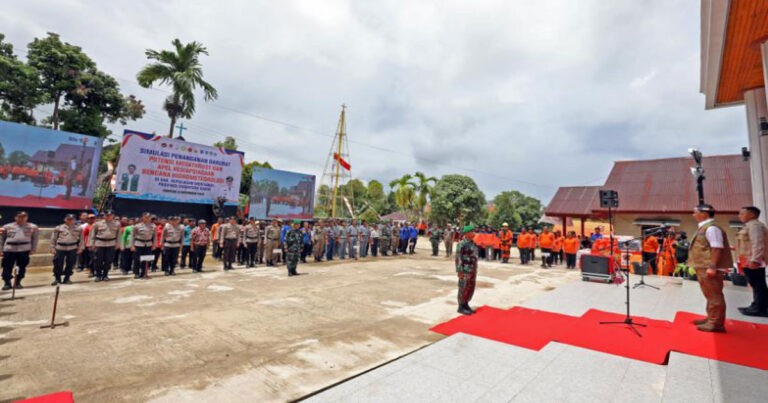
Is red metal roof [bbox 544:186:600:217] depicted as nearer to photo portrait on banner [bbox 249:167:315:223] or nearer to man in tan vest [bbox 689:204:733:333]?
photo portrait on banner [bbox 249:167:315:223]

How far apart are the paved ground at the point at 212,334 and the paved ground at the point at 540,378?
0.37 meters

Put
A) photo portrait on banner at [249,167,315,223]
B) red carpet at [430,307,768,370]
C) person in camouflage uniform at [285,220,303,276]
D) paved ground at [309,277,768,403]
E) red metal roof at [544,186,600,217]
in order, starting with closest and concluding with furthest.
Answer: paved ground at [309,277,768,403] → red carpet at [430,307,768,370] → person in camouflage uniform at [285,220,303,276] → photo portrait on banner at [249,167,315,223] → red metal roof at [544,186,600,217]

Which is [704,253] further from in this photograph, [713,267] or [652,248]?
[652,248]

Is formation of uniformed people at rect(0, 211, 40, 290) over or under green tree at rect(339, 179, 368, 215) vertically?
under

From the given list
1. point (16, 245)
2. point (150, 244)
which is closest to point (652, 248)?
point (150, 244)

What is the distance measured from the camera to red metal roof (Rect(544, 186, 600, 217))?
19.2 meters

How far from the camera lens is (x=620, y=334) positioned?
170 inches

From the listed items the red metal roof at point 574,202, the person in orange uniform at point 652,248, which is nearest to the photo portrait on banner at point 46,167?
the person in orange uniform at point 652,248

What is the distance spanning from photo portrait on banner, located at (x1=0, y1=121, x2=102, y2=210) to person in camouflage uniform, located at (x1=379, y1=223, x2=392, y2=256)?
11527mm

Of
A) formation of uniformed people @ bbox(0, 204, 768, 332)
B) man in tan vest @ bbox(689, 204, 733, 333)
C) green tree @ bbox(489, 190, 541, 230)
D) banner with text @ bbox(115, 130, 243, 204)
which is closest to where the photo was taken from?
man in tan vest @ bbox(689, 204, 733, 333)

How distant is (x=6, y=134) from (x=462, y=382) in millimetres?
16046

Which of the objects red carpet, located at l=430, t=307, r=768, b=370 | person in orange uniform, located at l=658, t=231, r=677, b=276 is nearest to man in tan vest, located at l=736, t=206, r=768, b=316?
red carpet, located at l=430, t=307, r=768, b=370

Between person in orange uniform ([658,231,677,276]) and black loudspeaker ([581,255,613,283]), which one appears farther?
person in orange uniform ([658,231,677,276])

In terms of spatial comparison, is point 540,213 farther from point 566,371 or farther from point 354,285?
point 566,371
